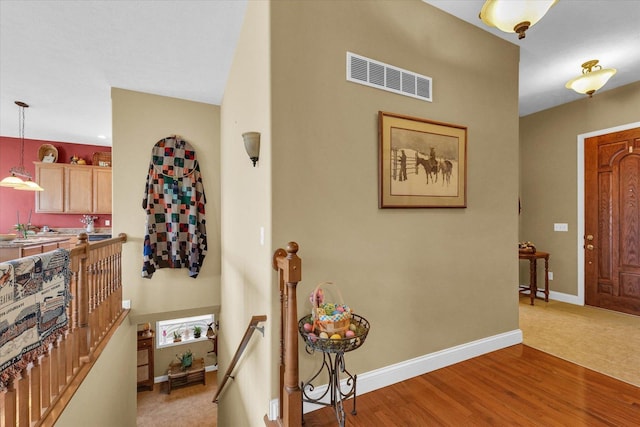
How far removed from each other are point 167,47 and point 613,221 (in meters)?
5.59

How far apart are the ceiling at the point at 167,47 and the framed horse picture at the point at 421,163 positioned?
1.04 m

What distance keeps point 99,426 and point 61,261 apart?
172 cm

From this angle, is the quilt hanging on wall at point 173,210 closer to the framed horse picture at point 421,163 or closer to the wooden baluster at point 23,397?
the wooden baluster at point 23,397

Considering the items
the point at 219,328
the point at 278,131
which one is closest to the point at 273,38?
the point at 278,131

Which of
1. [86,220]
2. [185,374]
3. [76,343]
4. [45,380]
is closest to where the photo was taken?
[45,380]

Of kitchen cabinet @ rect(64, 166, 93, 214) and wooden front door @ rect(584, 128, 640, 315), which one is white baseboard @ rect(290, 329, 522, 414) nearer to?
wooden front door @ rect(584, 128, 640, 315)

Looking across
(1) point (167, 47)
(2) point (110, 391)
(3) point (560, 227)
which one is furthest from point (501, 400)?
(1) point (167, 47)

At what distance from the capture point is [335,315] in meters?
1.56

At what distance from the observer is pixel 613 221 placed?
3611mm

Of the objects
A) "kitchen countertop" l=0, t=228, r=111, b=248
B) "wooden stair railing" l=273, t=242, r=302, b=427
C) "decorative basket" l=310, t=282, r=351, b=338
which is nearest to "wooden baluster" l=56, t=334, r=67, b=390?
"wooden stair railing" l=273, t=242, r=302, b=427

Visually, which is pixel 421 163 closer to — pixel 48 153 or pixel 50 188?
pixel 50 188

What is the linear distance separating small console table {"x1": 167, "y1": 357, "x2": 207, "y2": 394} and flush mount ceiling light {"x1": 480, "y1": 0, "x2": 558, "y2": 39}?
19.0 ft

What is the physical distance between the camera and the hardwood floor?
1681 millimetres

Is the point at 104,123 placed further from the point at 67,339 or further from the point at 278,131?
the point at 278,131
